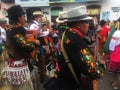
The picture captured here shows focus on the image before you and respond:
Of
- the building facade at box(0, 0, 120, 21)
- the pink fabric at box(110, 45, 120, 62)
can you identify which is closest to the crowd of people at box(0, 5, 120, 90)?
→ the pink fabric at box(110, 45, 120, 62)

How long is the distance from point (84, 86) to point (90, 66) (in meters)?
0.50

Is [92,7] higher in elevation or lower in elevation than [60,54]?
lower

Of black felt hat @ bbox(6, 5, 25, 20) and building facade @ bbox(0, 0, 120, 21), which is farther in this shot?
building facade @ bbox(0, 0, 120, 21)

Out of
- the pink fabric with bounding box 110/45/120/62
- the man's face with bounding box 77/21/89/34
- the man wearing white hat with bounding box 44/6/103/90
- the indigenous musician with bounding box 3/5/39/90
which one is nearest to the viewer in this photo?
the man wearing white hat with bounding box 44/6/103/90

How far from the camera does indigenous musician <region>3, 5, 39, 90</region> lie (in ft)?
15.0

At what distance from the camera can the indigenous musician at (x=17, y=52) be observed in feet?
15.0

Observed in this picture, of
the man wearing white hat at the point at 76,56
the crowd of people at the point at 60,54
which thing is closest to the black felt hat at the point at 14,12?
the crowd of people at the point at 60,54

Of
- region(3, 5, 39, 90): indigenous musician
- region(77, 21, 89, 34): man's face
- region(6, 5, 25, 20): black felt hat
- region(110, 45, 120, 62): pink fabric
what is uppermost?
region(6, 5, 25, 20): black felt hat

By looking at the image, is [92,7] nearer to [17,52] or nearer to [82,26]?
[17,52]

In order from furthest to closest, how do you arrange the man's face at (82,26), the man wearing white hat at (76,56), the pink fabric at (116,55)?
the pink fabric at (116,55)
the man's face at (82,26)
the man wearing white hat at (76,56)

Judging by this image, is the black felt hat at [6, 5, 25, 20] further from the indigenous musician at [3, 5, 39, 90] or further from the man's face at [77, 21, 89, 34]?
the man's face at [77, 21, 89, 34]

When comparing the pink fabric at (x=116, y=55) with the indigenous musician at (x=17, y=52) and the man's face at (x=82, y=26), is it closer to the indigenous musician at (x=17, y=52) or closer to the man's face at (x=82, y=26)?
the indigenous musician at (x=17, y=52)

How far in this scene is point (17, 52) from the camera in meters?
4.61

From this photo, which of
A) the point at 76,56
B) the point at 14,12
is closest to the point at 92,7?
the point at 14,12
